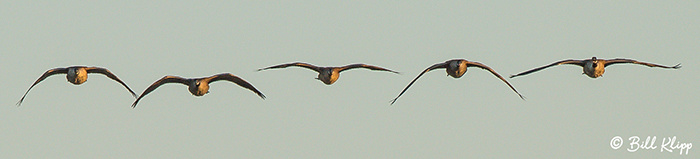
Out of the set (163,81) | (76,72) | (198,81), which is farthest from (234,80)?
(76,72)

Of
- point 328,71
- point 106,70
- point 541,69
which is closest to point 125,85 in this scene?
point 106,70

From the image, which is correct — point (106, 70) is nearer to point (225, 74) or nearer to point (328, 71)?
point (225, 74)

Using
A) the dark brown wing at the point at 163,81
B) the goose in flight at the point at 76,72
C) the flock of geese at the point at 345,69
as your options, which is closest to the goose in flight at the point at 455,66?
the flock of geese at the point at 345,69

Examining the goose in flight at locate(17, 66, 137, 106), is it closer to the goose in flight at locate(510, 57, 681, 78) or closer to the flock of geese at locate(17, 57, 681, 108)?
the flock of geese at locate(17, 57, 681, 108)

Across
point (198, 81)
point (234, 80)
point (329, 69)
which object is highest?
point (329, 69)

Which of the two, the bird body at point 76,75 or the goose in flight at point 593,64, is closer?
the goose in flight at point 593,64

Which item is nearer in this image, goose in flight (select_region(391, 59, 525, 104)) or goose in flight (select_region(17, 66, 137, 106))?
goose in flight (select_region(391, 59, 525, 104))

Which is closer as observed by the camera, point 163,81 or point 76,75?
point 163,81

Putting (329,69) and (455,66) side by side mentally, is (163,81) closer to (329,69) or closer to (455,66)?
(329,69)

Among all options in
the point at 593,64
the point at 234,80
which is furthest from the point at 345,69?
the point at 593,64

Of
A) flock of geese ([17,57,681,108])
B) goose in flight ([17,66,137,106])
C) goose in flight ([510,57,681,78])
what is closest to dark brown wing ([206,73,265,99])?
flock of geese ([17,57,681,108])

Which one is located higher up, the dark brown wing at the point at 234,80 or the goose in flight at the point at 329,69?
the goose in flight at the point at 329,69

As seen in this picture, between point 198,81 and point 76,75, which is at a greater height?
point 76,75

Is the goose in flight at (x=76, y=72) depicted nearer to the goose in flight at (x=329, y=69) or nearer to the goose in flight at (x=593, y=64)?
the goose in flight at (x=329, y=69)
